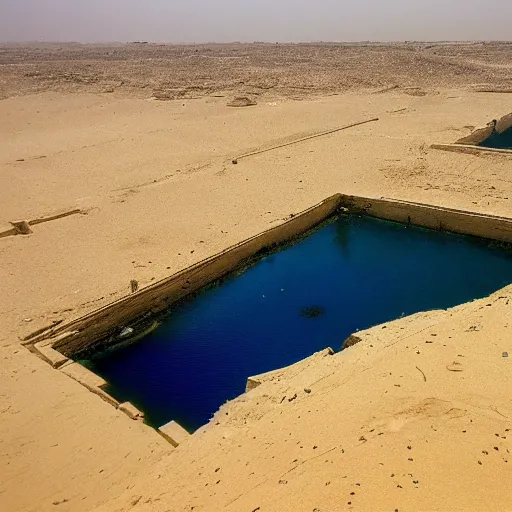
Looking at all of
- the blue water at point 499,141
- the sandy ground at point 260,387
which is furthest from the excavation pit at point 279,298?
the blue water at point 499,141

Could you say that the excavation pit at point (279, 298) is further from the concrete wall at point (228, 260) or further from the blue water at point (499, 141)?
the blue water at point (499, 141)

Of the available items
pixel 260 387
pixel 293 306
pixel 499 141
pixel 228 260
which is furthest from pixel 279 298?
pixel 499 141

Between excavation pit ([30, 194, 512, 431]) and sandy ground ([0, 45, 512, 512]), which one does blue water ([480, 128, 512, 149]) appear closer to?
sandy ground ([0, 45, 512, 512])

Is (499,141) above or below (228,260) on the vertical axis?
above

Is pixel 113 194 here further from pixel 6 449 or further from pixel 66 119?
pixel 66 119

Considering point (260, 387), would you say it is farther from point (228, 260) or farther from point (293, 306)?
point (228, 260)

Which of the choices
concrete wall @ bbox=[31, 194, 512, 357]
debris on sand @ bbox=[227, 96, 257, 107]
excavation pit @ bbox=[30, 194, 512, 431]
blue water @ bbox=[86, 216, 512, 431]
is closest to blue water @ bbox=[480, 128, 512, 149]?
concrete wall @ bbox=[31, 194, 512, 357]

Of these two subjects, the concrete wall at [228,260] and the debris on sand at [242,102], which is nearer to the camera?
the concrete wall at [228,260]
